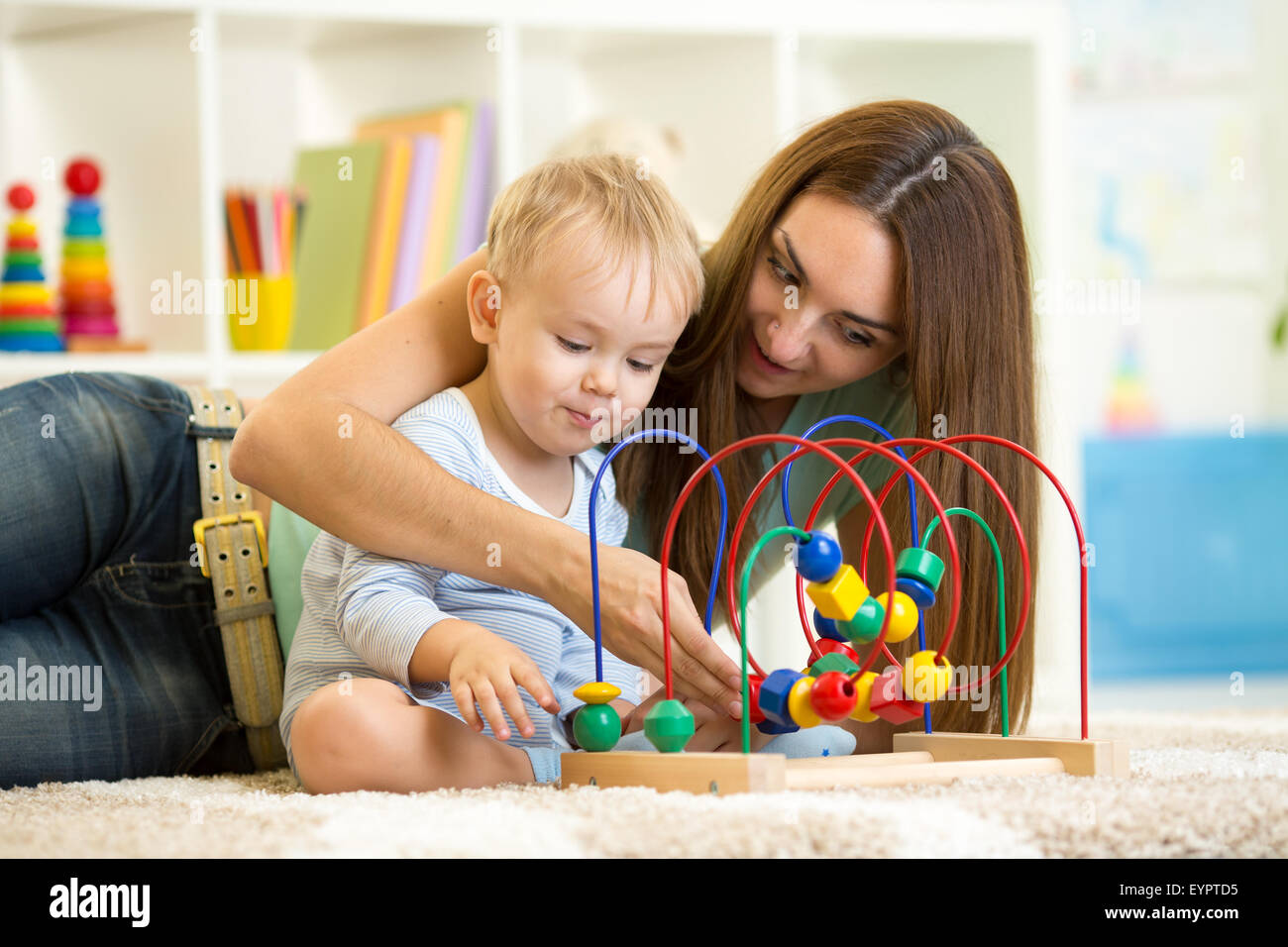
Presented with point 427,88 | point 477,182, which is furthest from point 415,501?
point 427,88

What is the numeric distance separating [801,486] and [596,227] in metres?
0.48

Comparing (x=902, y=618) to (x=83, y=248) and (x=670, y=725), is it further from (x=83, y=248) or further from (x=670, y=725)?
(x=83, y=248)

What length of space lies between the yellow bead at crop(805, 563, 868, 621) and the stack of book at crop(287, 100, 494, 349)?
4.72ft

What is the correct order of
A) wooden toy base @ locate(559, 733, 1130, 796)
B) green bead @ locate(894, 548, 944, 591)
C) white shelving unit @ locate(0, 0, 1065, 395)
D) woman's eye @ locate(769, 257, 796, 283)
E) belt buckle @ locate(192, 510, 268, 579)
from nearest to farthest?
1. wooden toy base @ locate(559, 733, 1130, 796)
2. green bead @ locate(894, 548, 944, 591)
3. woman's eye @ locate(769, 257, 796, 283)
4. belt buckle @ locate(192, 510, 268, 579)
5. white shelving unit @ locate(0, 0, 1065, 395)

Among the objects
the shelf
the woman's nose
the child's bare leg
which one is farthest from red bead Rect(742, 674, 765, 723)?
the shelf

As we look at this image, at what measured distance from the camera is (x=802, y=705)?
868mm

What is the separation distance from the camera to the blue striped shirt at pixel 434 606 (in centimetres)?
99

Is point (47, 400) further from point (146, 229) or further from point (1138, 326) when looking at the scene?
point (1138, 326)

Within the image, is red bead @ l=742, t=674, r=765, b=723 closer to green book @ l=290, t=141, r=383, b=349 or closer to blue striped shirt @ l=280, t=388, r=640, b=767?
blue striped shirt @ l=280, t=388, r=640, b=767

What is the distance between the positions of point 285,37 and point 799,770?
1864 millimetres

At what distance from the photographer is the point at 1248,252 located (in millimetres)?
3520

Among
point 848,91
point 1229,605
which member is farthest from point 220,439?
point 1229,605

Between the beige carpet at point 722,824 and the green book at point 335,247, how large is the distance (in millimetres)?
1352

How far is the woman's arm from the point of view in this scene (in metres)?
0.94
